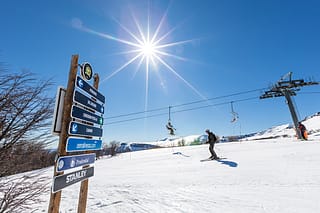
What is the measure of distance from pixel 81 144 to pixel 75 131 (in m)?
0.34

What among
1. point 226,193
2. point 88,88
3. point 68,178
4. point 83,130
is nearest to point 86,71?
point 88,88

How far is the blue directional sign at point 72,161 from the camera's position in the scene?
2227 mm

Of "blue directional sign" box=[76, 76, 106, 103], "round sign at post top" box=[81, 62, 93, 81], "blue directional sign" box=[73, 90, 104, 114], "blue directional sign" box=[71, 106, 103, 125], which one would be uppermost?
"round sign at post top" box=[81, 62, 93, 81]

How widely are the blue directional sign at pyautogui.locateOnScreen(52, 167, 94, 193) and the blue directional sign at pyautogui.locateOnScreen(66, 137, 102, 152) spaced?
378 millimetres

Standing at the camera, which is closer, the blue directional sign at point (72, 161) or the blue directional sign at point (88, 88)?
the blue directional sign at point (72, 161)

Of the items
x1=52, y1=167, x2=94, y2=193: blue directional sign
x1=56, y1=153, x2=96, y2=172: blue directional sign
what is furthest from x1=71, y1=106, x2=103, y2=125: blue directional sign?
x1=52, y1=167, x2=94, y2=193: blue directional sign

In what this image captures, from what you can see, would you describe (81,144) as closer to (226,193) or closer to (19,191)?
(19,191)

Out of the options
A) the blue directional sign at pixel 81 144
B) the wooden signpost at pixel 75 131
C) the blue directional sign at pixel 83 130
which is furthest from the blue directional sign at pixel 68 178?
the blue directional sign at pixel 83 130

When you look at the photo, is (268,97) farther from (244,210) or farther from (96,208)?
(96,208)

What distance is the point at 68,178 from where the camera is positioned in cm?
238

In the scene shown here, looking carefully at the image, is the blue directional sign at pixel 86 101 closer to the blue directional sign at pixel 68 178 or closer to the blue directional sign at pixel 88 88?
the blue directional sign at pixel 88 88

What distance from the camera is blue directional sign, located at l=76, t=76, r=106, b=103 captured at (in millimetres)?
2648

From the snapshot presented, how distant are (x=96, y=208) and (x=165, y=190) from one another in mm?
2169

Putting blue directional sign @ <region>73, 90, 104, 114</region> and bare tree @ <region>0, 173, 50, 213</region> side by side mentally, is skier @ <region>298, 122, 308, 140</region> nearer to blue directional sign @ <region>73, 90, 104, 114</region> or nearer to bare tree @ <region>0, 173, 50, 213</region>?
blue directional sign @ <region>73, 90, 104, 114</region>
